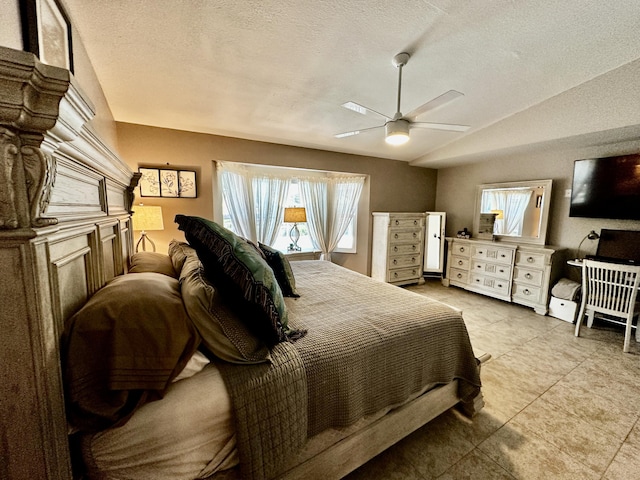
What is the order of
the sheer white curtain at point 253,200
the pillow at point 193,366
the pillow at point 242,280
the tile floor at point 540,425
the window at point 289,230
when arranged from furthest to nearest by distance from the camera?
the window at point 289,230
the sheer white curtain at point 253,200
the tile floor at point 540,425
the pillow at point 242,280
the pillow at point 193,366

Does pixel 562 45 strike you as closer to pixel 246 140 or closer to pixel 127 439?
pixel 246 140

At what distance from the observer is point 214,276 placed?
119 centimetres

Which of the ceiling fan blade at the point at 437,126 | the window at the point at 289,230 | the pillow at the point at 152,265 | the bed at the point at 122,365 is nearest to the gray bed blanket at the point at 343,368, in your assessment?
the bed at the point at 122,365

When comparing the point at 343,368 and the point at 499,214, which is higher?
the point at 499,214

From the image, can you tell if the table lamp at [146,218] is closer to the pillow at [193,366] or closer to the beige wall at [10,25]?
the beige wall at [10,25]

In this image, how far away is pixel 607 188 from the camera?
3.07m

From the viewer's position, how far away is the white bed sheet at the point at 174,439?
783mm

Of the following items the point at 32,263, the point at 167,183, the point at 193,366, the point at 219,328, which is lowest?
the point at 193,366

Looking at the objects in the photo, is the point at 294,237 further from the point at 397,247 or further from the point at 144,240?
the point at 144,240

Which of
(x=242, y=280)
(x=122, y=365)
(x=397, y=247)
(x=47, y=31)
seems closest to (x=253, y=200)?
(x=397, y=247)

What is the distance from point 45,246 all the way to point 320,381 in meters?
1.05

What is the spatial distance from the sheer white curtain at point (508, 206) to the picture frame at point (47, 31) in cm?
511

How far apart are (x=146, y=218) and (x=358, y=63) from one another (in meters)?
2.53

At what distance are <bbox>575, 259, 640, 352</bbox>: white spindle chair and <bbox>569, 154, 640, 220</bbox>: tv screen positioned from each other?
2.86ft
